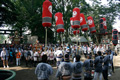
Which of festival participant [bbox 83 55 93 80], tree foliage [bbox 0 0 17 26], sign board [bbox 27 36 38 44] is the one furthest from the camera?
sign board [bbox 27 36 38 44]

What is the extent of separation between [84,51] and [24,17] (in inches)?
515

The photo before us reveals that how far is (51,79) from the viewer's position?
7359 mm

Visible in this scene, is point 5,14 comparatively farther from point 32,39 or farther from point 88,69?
point 32,39

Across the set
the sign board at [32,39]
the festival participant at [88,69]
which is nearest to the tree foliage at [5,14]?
the festival participant at [88,69]

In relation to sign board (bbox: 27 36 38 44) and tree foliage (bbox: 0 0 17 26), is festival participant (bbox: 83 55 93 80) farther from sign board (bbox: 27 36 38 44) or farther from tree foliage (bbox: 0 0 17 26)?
sign board (bbox: 27 36 38 44)

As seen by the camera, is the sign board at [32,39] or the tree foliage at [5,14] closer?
the tree foliage at [5,14]

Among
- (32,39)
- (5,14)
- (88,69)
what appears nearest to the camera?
(88,69)

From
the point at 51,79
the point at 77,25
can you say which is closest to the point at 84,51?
the point at 77,25

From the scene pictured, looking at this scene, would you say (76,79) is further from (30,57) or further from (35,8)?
(35,8)

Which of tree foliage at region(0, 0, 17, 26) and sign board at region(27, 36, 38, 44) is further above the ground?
tree foliage at region(0, 0, 17, 26)

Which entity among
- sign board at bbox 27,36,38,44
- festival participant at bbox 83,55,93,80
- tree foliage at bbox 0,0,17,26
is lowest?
festival participant at bbox 83,55,93,80

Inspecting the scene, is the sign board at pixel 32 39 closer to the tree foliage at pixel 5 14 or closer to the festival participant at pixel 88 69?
the tree foliage at pixel 5 14

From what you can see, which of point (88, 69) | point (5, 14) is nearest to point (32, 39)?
point (5, 14)

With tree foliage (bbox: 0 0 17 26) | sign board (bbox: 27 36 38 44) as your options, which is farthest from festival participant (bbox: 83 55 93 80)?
sign board (bbox: 27 36 38 44)
